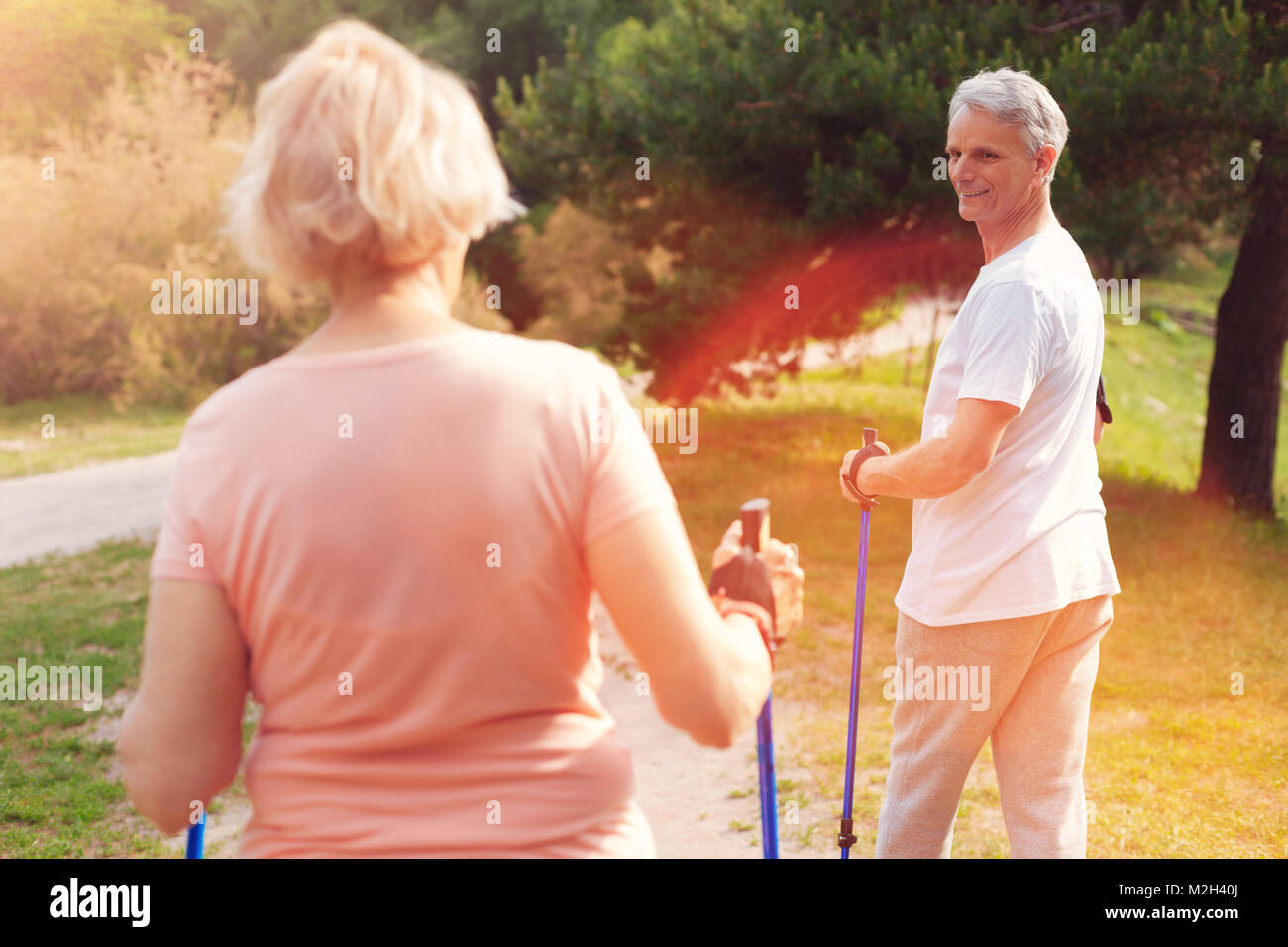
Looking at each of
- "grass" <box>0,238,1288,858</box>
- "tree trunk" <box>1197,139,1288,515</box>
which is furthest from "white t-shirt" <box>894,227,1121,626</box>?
"tree trunk" <box>1197,139,1288,515</box>

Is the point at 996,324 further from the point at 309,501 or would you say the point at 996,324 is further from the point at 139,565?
the point at 139,565

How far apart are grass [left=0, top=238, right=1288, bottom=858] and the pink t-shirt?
3.16 metres

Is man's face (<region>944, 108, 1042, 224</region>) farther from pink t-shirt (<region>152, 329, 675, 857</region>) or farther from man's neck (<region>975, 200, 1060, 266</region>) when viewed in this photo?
pink t-shirt (<region>152, 329, 675, 857</region>)

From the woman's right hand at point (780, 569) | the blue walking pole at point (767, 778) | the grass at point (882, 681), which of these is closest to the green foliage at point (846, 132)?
the grass at point (882, 681)

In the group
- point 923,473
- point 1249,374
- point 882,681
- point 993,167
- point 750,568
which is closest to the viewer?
point 750,568

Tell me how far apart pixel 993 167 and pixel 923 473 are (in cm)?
69

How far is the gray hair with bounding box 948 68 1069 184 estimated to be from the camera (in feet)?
7.84

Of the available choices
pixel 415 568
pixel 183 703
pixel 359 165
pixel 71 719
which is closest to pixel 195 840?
pixel 183 703

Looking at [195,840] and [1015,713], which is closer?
[195,840]

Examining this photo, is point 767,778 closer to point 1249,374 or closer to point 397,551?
point 397,551

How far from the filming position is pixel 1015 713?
2.44 metres

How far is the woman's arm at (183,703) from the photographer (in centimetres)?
121

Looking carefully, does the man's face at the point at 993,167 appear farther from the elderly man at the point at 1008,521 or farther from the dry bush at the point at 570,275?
the dry bush at the point at 570,275
